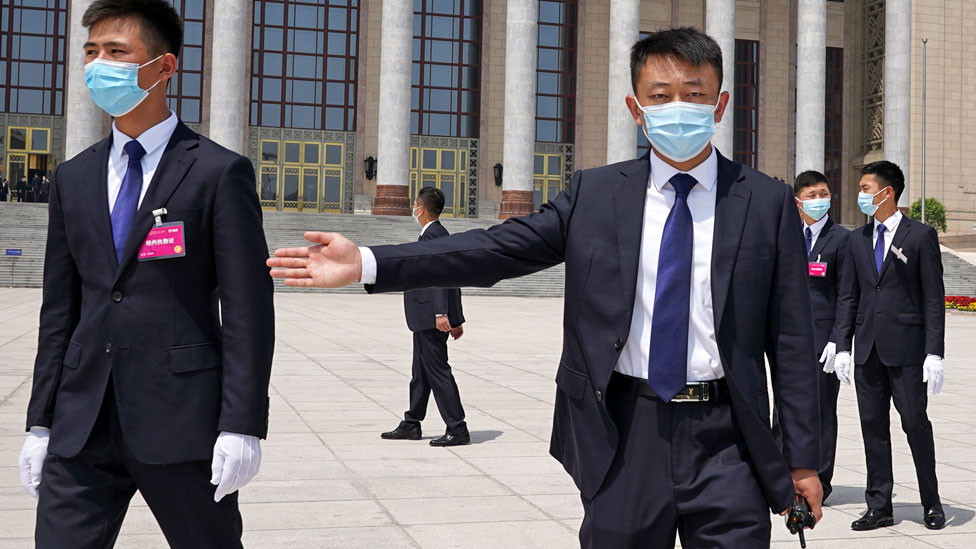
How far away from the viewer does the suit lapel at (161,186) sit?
310 centimetres

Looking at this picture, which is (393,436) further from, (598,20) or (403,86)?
(598,20)

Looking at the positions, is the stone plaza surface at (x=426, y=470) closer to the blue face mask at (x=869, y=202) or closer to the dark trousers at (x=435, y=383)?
the dark trousers at (x=435, y=383)

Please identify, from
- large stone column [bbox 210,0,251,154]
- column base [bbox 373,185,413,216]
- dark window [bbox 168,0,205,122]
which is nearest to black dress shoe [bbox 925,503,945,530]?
column base [bbox 373,185,413,216]

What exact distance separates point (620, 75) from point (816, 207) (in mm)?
34784

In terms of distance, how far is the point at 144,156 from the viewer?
3.28 meters

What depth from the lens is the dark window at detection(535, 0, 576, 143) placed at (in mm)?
46438

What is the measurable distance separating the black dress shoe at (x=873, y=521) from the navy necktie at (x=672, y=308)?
348 centimetres

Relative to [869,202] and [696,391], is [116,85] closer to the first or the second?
[696,391]

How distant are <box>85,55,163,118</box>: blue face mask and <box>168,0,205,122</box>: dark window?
4210 centimetres

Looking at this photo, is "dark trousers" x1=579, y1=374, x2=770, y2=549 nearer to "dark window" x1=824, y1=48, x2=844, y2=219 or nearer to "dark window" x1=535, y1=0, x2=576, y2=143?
"dark window" x1=535, y1=0, x2=576, y2=143

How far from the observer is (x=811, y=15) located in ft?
140

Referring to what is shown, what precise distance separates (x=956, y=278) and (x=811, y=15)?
12.6 m

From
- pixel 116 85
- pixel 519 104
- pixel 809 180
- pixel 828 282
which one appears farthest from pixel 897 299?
pixel 519 104

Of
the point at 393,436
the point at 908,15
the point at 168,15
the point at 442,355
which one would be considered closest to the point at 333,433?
the point at 393,436
